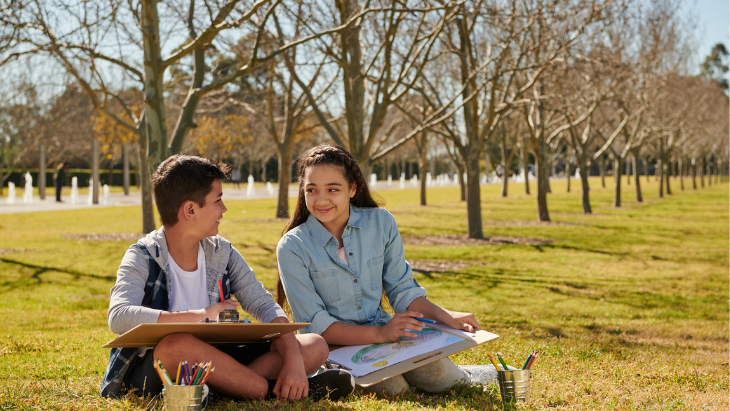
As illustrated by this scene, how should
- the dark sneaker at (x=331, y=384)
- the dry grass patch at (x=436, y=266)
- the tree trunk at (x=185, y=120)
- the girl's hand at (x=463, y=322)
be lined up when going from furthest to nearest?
the dry grass patch at (x=436, y=266)
the tree trunk at (x=185, y=120)
the girl's hand at (x=463, y=322)
the dark sneaker at (x=331, y=384)

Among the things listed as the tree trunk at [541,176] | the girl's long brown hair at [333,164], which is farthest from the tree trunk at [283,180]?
the girl's long brown hair at [333,164]

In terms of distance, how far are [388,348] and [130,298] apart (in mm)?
1360

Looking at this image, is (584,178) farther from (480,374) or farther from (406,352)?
(406,352)

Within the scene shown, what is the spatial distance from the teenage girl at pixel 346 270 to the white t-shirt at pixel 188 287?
46 centimetres

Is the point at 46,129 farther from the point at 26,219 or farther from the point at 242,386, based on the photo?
the point at 242,386

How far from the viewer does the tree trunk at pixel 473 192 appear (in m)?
15.1

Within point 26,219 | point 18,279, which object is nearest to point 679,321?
point 18,279

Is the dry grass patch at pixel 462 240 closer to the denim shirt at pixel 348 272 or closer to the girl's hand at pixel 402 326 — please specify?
the denim shirt at pixel 348 272

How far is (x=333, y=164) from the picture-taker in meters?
3.94

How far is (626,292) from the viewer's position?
1022 cm

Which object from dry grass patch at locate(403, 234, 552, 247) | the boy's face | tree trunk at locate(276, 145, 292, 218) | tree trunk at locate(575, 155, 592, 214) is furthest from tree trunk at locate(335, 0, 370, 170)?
tree trunk at locate(575, 155, 592, 214)

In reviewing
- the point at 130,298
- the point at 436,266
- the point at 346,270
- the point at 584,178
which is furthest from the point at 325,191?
the point at 584,178

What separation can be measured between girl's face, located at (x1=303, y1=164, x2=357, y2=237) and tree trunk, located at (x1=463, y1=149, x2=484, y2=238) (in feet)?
37.1

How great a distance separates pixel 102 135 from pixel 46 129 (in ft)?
38.5
